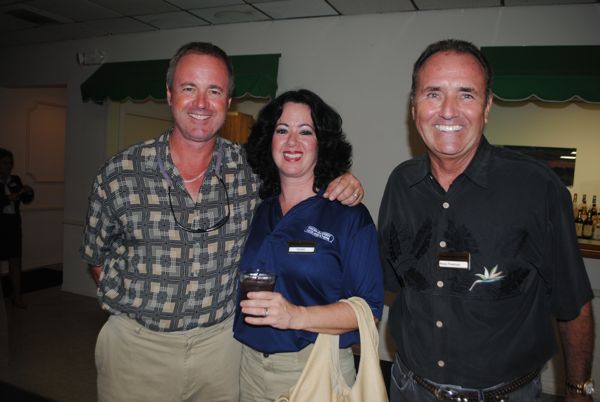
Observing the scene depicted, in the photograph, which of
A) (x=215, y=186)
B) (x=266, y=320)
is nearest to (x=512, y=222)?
(x=266, y=320)

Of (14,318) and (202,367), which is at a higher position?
(202,367)

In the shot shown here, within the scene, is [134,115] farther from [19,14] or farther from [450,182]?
[450,182]

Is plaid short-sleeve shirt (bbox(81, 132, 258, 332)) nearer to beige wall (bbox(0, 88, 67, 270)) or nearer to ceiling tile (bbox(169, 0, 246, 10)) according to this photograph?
ceiling tile (bbox(169, 0, 246, 10))

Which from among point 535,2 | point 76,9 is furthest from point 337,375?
point 76,9

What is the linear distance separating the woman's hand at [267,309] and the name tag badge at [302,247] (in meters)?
0.33

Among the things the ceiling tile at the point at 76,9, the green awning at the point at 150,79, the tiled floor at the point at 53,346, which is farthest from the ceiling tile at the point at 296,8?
the tiled floor at the point at 53,346

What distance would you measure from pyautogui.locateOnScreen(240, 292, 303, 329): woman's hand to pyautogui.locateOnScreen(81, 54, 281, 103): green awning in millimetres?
3606

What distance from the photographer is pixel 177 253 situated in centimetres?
192

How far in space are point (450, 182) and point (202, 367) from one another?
1.40 metres

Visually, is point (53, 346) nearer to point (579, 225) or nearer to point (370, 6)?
point (370, 6)

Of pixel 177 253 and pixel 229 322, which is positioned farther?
pixel 229 322

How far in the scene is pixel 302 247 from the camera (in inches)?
68.9

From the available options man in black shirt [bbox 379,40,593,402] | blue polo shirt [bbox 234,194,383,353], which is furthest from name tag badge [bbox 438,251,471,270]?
blue polo shirt [bbox 234,194,383,353]

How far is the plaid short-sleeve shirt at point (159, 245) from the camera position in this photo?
6.24ft
